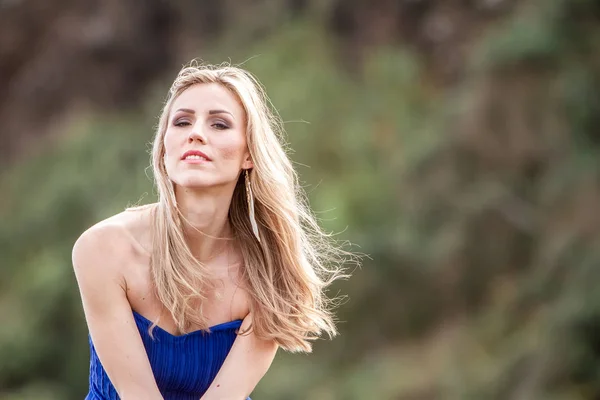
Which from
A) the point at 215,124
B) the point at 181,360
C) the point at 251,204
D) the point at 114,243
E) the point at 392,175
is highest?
the point at 392,175

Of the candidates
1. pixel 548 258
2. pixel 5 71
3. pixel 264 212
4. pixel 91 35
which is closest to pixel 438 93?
pixel 548 258

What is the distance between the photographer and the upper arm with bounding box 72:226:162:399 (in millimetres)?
3498

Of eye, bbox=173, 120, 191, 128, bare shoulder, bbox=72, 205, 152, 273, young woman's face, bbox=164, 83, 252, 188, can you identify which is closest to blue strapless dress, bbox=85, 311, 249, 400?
bare shoulder, bbox=72, 205, 152, 273

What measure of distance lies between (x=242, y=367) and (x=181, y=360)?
191mm

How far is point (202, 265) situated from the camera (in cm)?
371

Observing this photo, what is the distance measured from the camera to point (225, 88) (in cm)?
366

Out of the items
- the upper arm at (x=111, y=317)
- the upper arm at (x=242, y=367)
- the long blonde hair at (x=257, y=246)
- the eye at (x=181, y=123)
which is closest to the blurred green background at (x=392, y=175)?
the long blonde hair at (x=257, y=246)

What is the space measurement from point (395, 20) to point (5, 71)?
5322 mm

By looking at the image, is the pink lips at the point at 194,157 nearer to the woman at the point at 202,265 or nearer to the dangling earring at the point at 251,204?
the woman at the point at 202,265

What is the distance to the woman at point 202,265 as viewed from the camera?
3520 millimetres

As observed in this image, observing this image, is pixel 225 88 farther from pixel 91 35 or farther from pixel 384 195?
pixel 91 35

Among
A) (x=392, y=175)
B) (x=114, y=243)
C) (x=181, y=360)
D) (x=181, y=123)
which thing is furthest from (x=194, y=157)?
(x=392, y=175)

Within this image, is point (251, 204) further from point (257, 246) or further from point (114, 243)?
point (114, 243)

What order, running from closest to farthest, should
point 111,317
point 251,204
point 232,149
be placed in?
point 111,317
point 232,149
point 251,204
